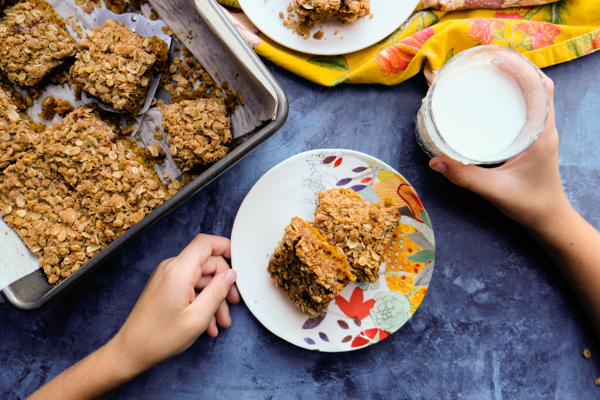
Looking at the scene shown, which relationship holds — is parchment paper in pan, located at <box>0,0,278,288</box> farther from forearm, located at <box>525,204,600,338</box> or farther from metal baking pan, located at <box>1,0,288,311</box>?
forearm, located at <box>525,204,600,338</box>

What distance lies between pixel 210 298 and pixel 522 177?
1.34m

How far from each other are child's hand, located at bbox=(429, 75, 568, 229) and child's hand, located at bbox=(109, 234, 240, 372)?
1022 mm

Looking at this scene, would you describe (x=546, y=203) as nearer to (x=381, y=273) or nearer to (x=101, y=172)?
(x=381, y=273)

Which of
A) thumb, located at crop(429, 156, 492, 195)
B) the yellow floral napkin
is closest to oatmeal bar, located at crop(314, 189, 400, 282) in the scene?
thumb, located at crop(429, 156, 492, 195)

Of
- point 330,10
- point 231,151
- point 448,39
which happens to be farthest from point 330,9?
point 231,151

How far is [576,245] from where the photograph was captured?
65.7 inches

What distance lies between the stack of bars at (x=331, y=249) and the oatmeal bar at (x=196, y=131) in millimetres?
455

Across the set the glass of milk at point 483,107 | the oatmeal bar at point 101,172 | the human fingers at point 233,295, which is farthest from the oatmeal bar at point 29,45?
the glass of milk at point 483,107

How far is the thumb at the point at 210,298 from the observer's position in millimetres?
1439

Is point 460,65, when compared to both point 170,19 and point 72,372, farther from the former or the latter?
point 72,372

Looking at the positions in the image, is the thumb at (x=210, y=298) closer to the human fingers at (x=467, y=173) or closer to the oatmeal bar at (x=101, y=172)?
the oatmeal bar at (x=101, y=172)

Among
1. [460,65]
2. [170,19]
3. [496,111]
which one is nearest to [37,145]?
[170,19]

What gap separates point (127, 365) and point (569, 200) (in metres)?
2.02

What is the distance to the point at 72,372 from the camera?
160cm
